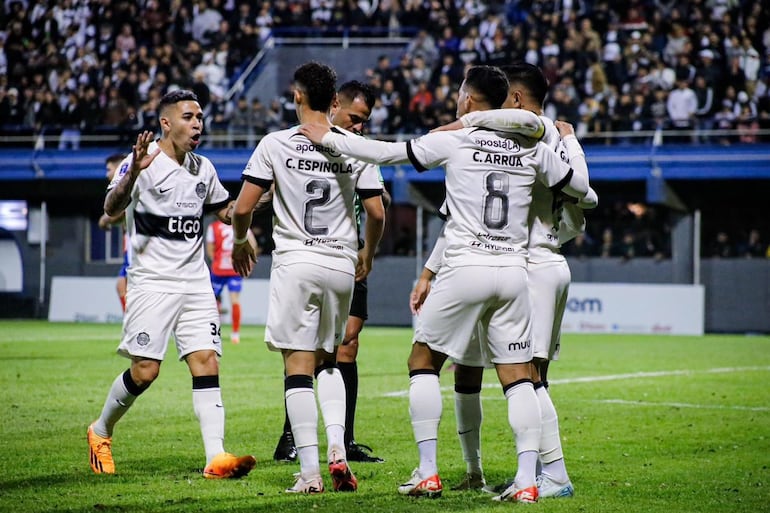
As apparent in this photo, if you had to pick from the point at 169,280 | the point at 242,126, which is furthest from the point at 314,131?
the point at 242,126

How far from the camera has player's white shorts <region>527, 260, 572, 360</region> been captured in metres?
6.30

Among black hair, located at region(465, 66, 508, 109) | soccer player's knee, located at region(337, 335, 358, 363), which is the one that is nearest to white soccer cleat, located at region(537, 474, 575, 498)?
soccer player's knee, located at region(337, 335, 358, 363)

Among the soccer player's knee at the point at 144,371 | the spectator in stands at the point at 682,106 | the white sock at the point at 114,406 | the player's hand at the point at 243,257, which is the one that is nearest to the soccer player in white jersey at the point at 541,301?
the player's hand at the point at 243,257

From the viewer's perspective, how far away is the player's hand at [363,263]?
663 centimetres

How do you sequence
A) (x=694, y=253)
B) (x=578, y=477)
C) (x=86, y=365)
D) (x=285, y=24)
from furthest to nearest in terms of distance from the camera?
1. (x=285, y=24)
2. (x=694, y=253)
3. (x=86, y=365)
4. (x=578, y=477)

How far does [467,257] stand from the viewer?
6012 millimetres

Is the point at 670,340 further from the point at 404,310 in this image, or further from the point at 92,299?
the point at 92,299

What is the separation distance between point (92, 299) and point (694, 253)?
14.1 m

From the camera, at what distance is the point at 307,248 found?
621 cm

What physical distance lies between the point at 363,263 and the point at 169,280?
122cm

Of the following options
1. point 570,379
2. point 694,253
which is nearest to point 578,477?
point 570,379

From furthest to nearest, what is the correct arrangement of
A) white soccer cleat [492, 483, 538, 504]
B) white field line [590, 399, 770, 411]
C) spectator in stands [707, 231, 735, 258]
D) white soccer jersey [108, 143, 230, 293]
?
spectator in stands [707, 231, 735, 258] < white field line [590, 399, 770, 411] < white soccer jersey [108, 143, 230, 293] < white soccer cleat [492, 483, 538, 504]

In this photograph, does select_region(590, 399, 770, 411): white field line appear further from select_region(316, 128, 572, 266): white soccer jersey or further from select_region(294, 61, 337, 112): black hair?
select_region(294, 61, 337, 112): black hair

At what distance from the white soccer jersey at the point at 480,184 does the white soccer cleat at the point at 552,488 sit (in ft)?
4.14
